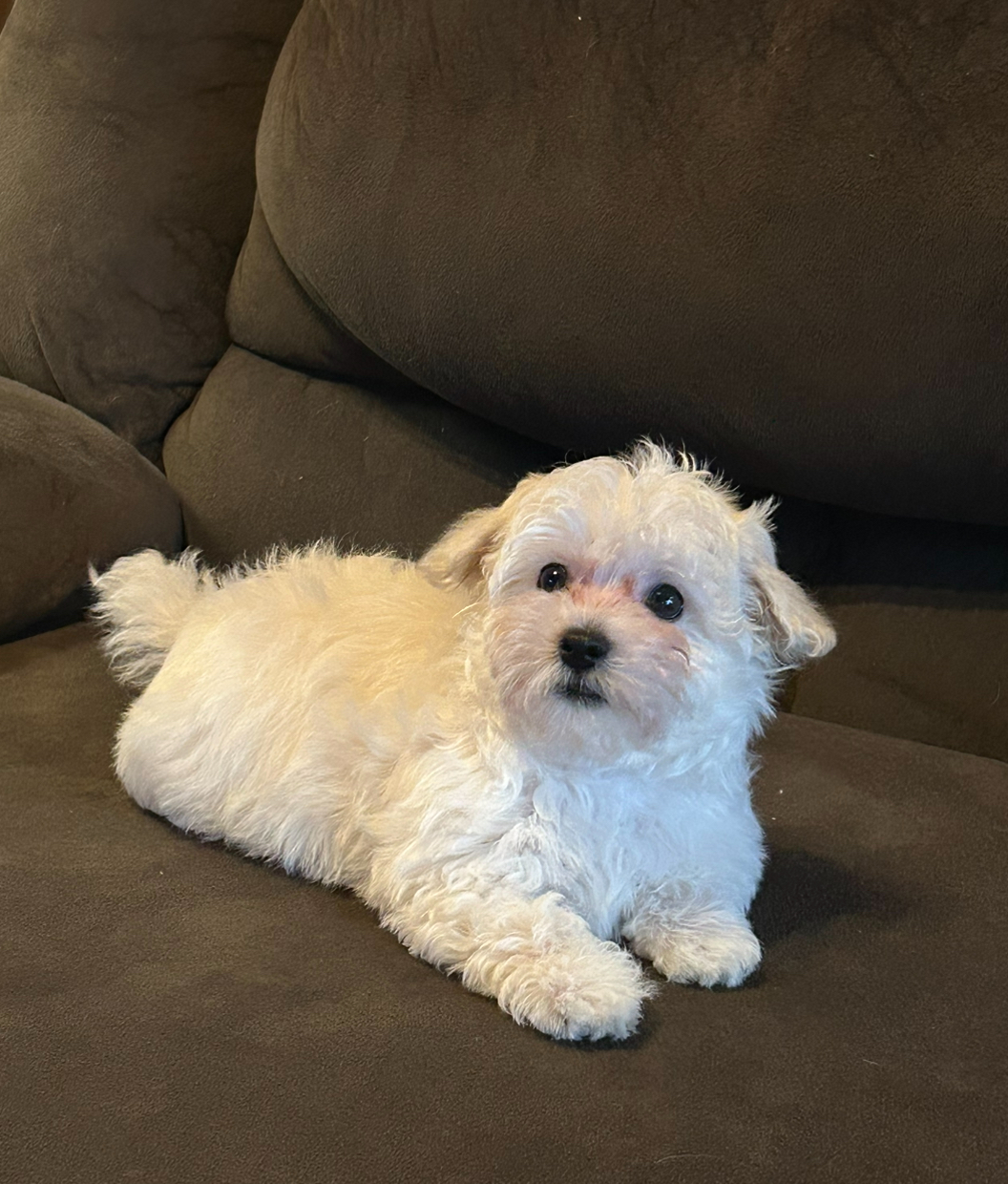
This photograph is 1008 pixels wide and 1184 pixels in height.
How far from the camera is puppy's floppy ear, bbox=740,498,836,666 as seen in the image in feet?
4.37

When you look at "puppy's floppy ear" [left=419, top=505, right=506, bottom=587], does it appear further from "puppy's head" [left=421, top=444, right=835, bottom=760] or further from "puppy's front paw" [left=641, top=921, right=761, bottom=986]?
"puppy's front paw" [left=641, top=921, right=761, bottom=986]

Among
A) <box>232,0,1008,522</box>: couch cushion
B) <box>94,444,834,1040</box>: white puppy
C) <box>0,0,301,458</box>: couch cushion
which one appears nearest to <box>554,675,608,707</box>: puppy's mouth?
<box>94,444,834,1040</box>: white puppy

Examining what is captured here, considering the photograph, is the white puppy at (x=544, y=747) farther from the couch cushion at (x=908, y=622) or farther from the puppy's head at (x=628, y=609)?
the couch cushion at (x=908, y=622)

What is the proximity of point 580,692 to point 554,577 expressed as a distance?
14 cm

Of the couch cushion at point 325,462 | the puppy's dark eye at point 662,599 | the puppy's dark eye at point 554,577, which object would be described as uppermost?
the puppy's dark eye at point 662,599

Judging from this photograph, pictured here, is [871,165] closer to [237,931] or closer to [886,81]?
[886,81]

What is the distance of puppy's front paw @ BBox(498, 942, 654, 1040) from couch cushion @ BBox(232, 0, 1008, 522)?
2.53 ft

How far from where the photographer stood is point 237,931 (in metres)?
1.28

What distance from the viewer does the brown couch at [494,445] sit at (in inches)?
41.3

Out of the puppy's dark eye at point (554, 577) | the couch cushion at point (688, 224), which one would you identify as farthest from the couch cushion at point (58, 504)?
the puppy's dark eye at point (554, 577)

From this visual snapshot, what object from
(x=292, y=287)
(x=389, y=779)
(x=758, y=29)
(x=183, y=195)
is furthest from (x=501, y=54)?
(x=389, y=779)

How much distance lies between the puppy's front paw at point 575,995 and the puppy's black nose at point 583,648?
10.5 inches

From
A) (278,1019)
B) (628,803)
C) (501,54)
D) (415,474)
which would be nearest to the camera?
(278,1019)

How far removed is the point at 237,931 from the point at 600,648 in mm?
450
